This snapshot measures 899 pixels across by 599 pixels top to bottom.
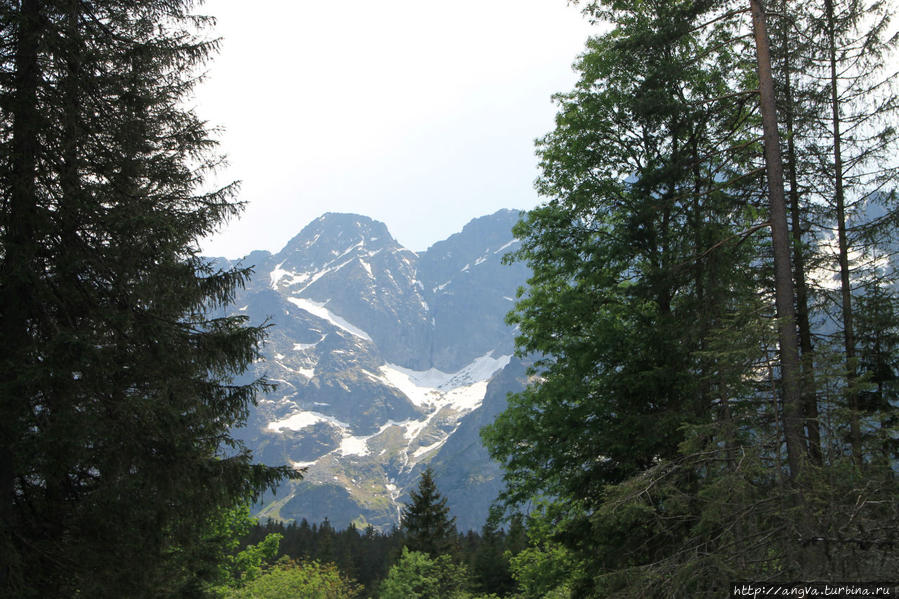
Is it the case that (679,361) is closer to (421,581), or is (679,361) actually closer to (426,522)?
(421,581)

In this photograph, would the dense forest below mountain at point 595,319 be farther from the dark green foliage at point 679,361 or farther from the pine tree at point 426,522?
the pine tree at point 426,522

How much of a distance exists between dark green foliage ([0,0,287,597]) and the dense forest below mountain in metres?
0.04

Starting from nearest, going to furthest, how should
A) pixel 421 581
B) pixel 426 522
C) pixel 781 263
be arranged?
pixel 781 263 < pixel 421 581 < pixel 426 522

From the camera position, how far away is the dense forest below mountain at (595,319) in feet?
19.4

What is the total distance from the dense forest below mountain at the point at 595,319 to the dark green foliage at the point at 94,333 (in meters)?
0.04

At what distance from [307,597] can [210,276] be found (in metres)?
17.3

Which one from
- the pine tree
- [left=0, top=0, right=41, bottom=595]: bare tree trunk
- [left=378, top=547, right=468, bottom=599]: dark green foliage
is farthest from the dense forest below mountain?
the pine tree

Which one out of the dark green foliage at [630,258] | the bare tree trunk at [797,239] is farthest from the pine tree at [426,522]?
the bare tree trunk at [797,239]

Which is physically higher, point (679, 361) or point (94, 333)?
point (94, 333)

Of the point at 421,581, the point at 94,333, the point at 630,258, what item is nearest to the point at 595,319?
the point at 630,258

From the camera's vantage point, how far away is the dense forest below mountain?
592cm

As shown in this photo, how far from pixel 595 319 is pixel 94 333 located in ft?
27.8

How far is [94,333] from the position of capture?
25.4ft

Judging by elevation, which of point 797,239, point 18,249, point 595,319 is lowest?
point 595,319
